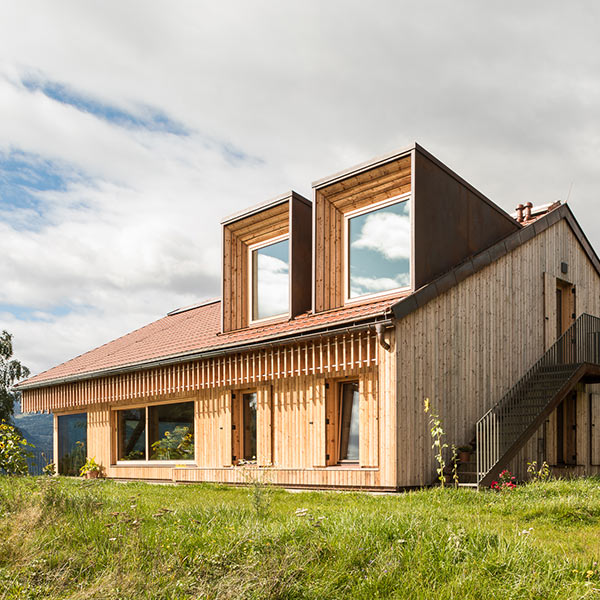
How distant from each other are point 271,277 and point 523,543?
1093 cm

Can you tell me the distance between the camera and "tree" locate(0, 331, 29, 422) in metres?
35.4

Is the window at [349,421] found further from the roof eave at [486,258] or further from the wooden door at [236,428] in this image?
the wooden door at [236,428]

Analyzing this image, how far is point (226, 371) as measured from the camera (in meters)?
14.6

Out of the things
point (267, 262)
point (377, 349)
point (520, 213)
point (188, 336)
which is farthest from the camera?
point (188, 336)

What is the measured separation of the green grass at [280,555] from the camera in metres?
5.39

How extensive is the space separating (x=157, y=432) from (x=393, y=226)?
8.65 m

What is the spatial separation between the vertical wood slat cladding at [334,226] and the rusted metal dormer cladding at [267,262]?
36.6 inches

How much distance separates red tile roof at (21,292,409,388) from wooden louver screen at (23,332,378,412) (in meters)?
0.32

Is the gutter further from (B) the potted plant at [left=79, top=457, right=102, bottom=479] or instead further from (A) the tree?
(A) the tree

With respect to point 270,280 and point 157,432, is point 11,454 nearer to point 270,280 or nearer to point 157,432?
point 157,432

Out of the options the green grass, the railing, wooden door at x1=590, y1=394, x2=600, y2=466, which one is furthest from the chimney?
the green grass

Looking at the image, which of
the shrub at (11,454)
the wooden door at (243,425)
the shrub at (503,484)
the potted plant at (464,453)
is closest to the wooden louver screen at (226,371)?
the wooden door at (243,425)

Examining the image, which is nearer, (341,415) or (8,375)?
(341,415)

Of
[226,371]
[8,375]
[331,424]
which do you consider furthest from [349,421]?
[8,375]
